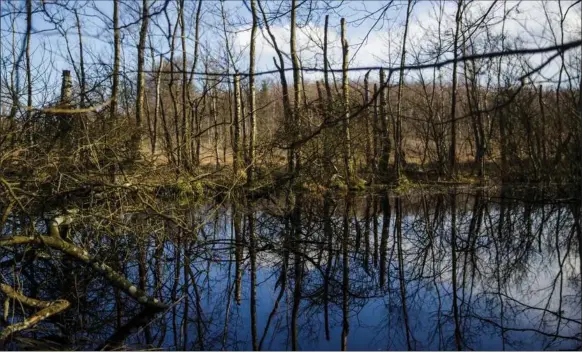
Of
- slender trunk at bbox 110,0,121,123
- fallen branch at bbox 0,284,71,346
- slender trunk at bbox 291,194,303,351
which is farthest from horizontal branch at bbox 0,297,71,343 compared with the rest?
slender trunk at bbox 291,194,303,351

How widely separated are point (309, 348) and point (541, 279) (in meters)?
3.02

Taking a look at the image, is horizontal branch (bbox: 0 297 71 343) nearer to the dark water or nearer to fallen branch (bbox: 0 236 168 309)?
the dark water

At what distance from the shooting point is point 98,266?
456 centimetres

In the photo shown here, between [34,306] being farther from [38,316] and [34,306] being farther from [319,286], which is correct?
[319,286]

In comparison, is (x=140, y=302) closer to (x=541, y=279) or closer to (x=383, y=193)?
(x=541, y=279)

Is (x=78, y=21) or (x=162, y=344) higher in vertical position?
(x=78, y=21)

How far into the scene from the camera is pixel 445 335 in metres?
3.54

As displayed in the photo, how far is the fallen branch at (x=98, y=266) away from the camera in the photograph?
4.07 metres

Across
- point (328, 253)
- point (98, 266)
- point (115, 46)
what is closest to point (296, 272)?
point (328, 253)

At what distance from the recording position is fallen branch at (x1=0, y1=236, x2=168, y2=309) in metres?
4.07

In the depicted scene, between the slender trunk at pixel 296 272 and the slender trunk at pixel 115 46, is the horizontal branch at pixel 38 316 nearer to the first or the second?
the slender trunk at pixel 115 46

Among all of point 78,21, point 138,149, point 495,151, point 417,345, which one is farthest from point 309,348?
point 495,151

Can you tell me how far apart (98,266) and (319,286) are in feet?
7.03

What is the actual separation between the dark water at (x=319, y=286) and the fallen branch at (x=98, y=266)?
0.09 meters
